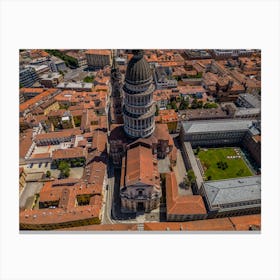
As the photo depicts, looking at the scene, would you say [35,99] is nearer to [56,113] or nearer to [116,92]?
[56,113]

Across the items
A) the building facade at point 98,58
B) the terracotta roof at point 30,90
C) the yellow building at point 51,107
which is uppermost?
the building facade at point 98,58

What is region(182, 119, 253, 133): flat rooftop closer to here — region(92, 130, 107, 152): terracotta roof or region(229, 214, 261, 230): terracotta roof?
region(92, 130, 107, 152): terracotta roof

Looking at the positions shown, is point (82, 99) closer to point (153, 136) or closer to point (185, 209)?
point (153, 136)

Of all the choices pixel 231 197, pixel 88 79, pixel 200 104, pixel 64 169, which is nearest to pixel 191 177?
pixel 231 197

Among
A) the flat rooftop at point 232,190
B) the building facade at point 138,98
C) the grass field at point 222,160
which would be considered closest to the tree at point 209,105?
the grass field at point 222,160

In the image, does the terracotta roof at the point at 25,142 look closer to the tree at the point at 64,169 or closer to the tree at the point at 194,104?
the tree at the point at 64,169

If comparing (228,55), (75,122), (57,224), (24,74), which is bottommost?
(57,224)

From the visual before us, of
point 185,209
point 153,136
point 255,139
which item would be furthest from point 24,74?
point 255,139

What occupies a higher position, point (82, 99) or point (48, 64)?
point (48, 64)

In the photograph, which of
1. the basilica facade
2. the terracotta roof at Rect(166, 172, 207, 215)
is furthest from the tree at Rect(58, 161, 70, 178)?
the terracotta roof at Rect(166, 172, 207, 215)
